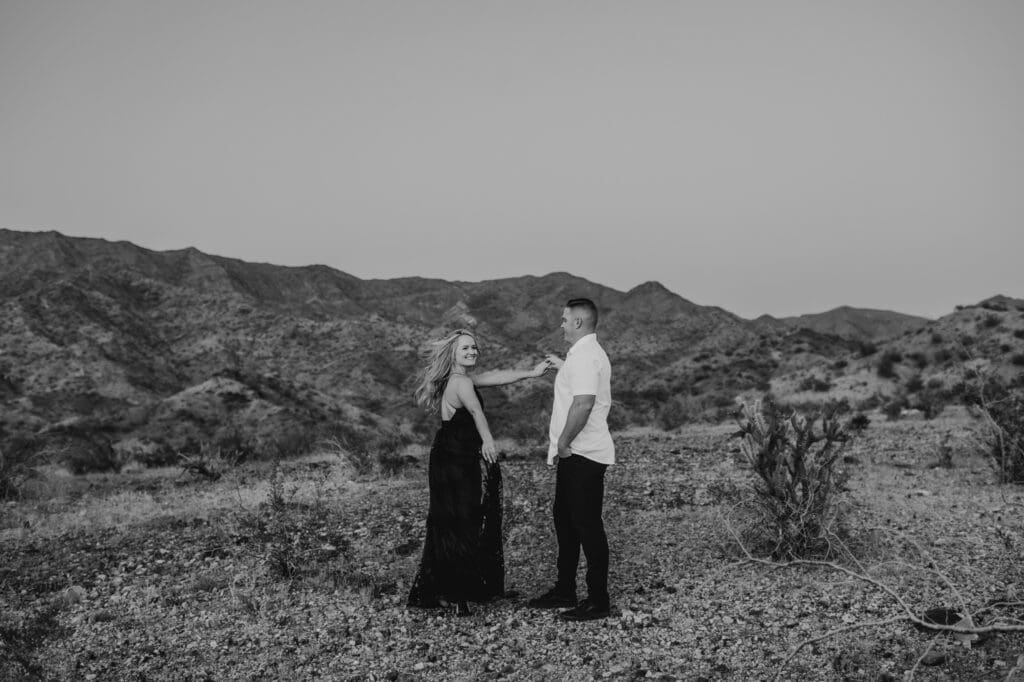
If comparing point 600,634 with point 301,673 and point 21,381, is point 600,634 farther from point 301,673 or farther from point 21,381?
point 21,381

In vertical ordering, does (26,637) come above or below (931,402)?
below

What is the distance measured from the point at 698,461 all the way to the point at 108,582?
8.04 m

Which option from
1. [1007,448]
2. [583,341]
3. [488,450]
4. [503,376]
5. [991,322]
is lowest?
[1007,448]

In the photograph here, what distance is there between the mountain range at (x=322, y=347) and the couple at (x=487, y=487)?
10438mm

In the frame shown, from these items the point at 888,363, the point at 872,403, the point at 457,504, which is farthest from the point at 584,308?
the point at 888,363

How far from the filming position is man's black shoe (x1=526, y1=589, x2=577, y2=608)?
5.49 metres

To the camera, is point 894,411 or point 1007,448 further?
point 894,411

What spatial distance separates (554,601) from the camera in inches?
217

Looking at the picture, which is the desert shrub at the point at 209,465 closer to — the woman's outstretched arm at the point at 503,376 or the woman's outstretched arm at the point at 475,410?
the woman's outstretched arm at the point at 503,376

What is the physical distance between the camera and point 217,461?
1462cm

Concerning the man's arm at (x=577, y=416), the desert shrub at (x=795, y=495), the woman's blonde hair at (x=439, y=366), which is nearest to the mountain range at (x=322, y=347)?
the desert shrub at (x=795, y=495)

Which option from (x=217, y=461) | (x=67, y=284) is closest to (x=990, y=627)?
(x=217, y=461)

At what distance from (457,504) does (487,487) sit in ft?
0.88

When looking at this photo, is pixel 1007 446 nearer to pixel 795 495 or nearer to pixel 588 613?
pixel 795 495
